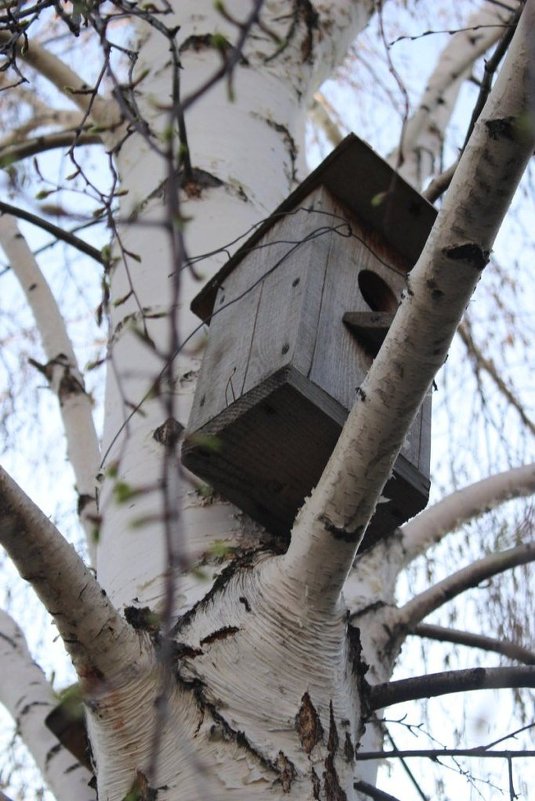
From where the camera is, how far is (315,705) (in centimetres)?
132

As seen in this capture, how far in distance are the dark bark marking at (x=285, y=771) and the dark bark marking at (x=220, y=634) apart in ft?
0.49

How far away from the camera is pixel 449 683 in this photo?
149cm

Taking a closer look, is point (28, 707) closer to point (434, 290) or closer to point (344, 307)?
point (344, 307)

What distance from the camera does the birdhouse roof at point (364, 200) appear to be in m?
1.74

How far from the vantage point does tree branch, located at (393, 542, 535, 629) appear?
6.26 ft

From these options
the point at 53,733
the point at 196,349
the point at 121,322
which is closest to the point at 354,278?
the point at 196,349

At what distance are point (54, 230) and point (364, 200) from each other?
0.63m

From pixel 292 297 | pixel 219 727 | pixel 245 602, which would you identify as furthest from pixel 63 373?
pixel 219 727

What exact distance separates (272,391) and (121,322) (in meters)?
0.57

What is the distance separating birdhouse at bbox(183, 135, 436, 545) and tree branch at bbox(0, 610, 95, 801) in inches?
25.4

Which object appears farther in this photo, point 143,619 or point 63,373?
point 63,373

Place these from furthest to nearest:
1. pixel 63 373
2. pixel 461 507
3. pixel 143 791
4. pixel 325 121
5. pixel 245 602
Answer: pixel 325 121 → pixel 63 373 → pixel 461 507 → pixel 245 602 → pixel 143 791

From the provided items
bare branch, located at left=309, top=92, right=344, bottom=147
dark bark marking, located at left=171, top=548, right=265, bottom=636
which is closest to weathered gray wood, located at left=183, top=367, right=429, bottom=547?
dark bark marking, located at left=171, top=548, right=265, bottom=636

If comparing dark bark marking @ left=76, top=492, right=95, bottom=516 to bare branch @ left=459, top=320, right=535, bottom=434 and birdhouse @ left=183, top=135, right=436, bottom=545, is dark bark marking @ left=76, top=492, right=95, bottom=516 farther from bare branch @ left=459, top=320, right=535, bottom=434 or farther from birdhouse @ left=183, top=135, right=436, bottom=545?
bare branch @ left=459, top=320, right=535, bottom=434
